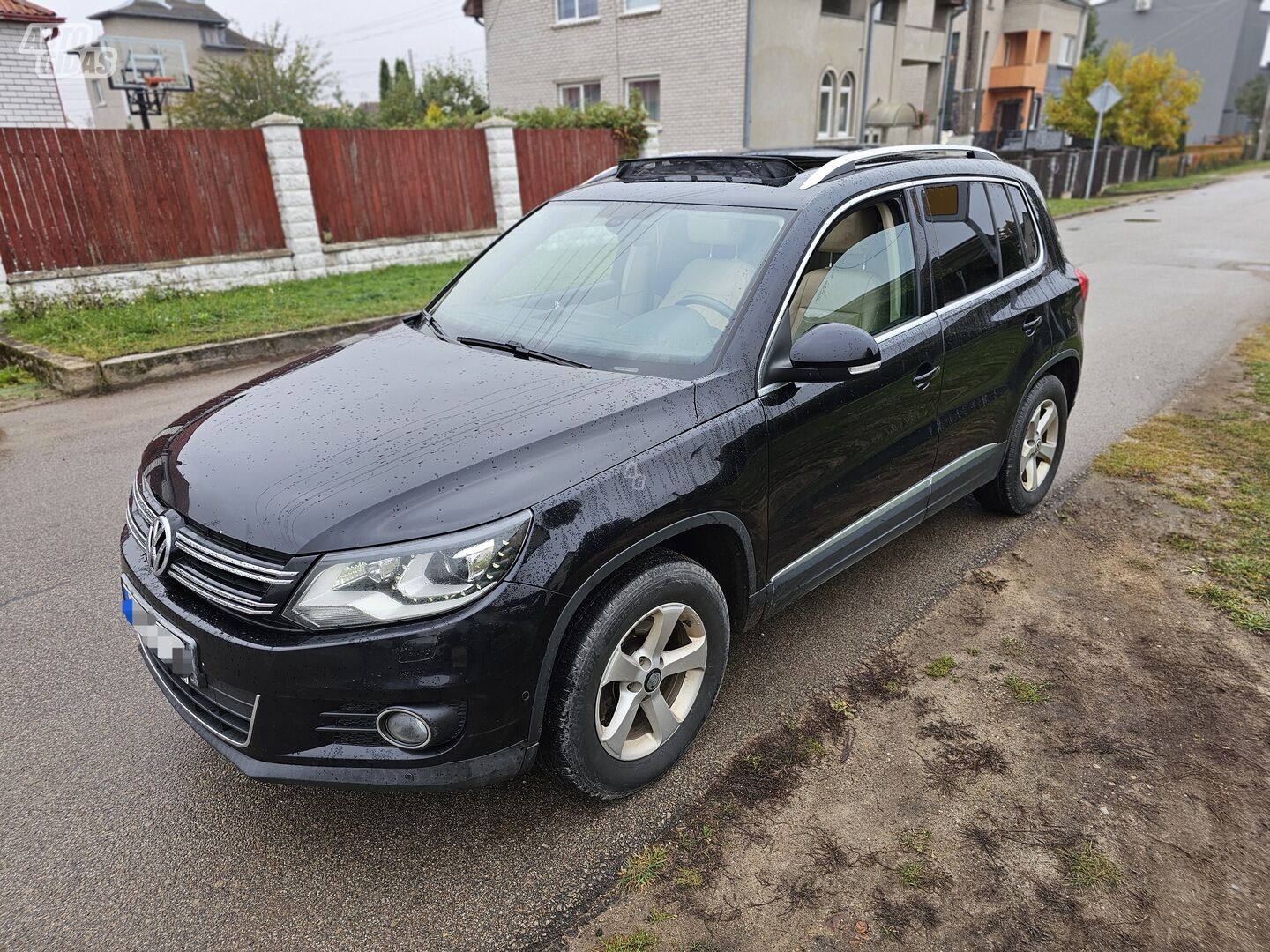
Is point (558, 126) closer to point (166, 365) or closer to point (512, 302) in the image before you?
point (166, 365)

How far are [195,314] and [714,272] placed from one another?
8.62 m

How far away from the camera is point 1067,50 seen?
44781mm

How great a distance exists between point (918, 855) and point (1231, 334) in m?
9.18

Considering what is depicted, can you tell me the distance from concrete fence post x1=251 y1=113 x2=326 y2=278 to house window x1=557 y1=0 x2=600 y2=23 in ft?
45.8

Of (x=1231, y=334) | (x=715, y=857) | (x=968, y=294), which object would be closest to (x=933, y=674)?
(x=715, y=857)

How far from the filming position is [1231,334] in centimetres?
931

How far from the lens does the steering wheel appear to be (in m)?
2.98

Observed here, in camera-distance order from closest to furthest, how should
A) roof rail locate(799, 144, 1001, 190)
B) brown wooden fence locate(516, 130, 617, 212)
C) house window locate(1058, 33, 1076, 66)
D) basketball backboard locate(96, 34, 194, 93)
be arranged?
1. roof rail locate(799, 144, 1001, 190)
2. brown wooden fence locate(516, 130, 617, 212)
3. basketball backboard locate(96, 34, 194, 93)
4. house window locate(1058, 33, 1076, 66)

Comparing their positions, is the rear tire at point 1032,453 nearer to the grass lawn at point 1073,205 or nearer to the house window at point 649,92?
the house window at point 649,92

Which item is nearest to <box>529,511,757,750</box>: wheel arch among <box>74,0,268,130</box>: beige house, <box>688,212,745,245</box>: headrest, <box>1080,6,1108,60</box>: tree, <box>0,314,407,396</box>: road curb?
<box>688,212,745,245</box>: headrest

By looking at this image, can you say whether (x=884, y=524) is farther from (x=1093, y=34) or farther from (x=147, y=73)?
(x=1093, y=34)

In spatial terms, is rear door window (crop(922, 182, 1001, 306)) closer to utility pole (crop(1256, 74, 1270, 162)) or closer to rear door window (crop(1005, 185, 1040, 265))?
rear door window (crop(1005, 185, 1040, 265))

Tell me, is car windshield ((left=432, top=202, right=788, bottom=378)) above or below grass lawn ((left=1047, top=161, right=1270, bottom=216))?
above

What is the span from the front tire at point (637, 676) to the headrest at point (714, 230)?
125cm
